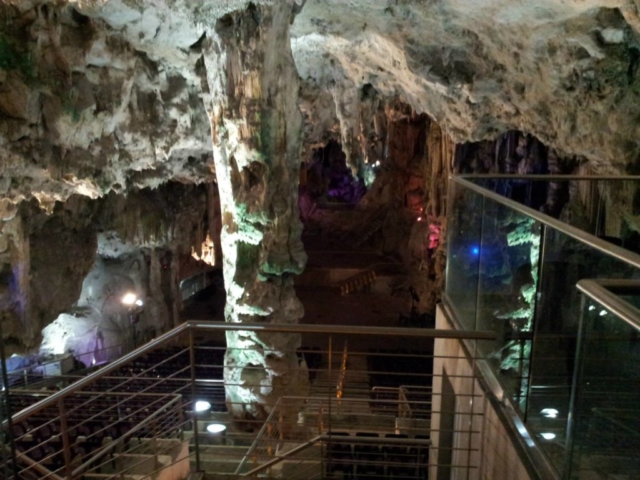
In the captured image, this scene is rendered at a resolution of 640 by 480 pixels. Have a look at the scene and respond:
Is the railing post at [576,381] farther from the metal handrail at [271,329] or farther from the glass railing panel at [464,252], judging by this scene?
the glass railing panel at [464,252]

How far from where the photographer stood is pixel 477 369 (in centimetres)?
358

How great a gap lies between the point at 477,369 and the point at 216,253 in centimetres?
1792

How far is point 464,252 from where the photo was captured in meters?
4.44

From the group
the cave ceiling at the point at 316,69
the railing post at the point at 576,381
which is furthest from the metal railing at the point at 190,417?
the cave ceiling at the point at 316,69

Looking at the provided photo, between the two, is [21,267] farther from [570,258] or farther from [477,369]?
[570,258]

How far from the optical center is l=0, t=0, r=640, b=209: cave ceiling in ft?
21.1

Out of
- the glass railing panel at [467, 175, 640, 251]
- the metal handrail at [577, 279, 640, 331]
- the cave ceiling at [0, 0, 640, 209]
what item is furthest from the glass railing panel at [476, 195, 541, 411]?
the cave ceiling at [0, 0, 640, 209]

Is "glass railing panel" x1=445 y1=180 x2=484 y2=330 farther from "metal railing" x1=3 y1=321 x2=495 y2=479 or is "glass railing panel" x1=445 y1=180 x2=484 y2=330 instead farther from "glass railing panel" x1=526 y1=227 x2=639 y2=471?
"glass railing panel" x1=526 y1=227 x2=639 y2=471

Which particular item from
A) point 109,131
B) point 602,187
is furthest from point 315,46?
point 602,187

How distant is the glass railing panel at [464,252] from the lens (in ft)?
13.1

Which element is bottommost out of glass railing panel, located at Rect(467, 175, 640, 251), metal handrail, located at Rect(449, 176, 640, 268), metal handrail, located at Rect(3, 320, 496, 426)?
metal handrail, located at Rect(3, 320, 496, 426)

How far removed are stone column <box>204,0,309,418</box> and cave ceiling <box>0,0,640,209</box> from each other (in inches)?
19.3

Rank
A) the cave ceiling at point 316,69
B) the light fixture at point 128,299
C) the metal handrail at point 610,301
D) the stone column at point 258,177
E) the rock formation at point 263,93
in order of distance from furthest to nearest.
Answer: the light fixture at point 128,299, the stone column at point 258,177, the rock formation at point 263,93, the cave ceiling at point 316,69, the metal handrail at point 610,301

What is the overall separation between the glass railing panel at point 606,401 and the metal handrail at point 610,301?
3.0 inches
